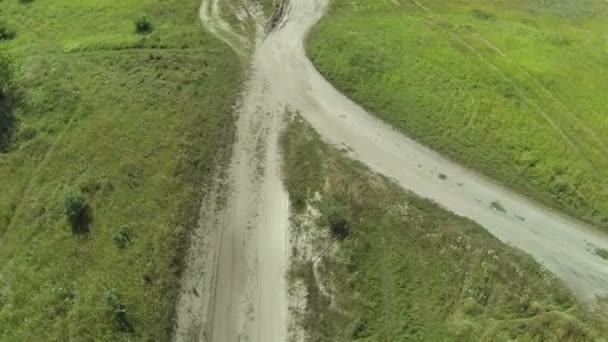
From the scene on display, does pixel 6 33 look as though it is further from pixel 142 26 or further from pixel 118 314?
pixel 118 314

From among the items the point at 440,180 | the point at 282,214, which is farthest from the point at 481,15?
the point at 282,214

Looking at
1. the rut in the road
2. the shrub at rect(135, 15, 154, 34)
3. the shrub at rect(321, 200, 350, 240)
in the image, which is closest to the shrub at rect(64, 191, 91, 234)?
the rut in the road

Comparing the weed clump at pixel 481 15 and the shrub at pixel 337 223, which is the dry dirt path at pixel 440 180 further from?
the weed clump at pixel 481 15

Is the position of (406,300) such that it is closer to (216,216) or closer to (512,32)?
(216,216)

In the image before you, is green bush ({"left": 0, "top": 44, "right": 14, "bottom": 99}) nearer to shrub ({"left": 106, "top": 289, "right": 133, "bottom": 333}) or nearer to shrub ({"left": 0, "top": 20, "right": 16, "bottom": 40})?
shrub ({"left": 0, "top": 20, "right": 16, "bottom": 40})

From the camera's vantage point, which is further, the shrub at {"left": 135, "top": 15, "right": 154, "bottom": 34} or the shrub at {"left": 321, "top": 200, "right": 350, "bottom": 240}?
the shrub at {"left": 135, "top": 15, "right": 154, "bottom": 34}

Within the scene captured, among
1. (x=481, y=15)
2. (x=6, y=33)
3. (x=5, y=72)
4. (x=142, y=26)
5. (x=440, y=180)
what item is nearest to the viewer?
(x=440, y=180)

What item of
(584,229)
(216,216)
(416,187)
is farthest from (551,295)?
(216,216)
